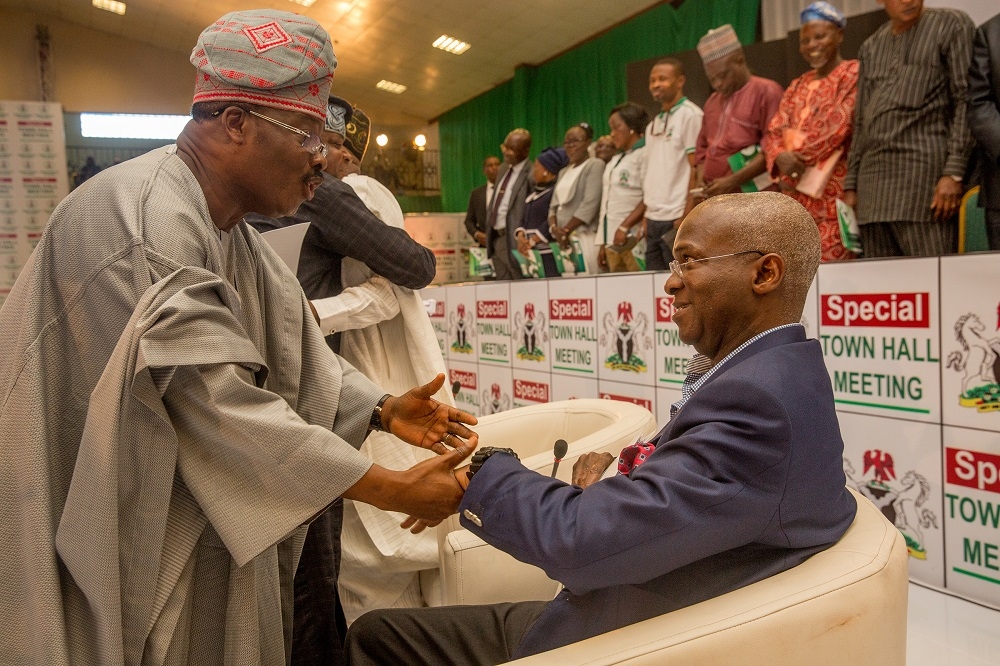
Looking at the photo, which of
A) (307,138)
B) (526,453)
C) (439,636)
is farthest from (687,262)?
(526,453)

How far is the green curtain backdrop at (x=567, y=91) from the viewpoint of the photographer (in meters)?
8.39

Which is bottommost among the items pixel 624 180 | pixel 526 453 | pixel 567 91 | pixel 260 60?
pixel 526 453

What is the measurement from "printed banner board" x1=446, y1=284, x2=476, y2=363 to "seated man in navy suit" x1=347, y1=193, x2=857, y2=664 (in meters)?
4.63

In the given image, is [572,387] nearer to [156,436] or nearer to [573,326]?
[573,326]

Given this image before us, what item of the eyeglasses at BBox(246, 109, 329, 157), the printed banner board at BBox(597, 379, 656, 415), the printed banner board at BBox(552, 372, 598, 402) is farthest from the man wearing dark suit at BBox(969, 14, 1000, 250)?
the eyeglasses at BBox(246, 109, 329, 157)

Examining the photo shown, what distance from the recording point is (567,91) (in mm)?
11281

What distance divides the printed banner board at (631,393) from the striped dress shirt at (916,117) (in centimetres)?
139

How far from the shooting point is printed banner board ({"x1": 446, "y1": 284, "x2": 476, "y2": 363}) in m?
6.07

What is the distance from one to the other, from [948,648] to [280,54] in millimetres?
2441

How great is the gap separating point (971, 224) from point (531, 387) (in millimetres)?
2777

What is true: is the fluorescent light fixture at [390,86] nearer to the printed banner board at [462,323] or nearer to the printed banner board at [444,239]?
the printed banner board at [444,239]

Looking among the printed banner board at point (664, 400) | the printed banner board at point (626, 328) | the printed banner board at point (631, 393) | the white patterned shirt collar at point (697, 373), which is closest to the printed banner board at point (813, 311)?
the printed banner board at point (664, 400)

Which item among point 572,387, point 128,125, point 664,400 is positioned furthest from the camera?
point 128,125

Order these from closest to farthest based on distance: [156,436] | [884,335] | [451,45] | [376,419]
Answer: [156,436] < [376,419] < [884,335] < [451,45]
